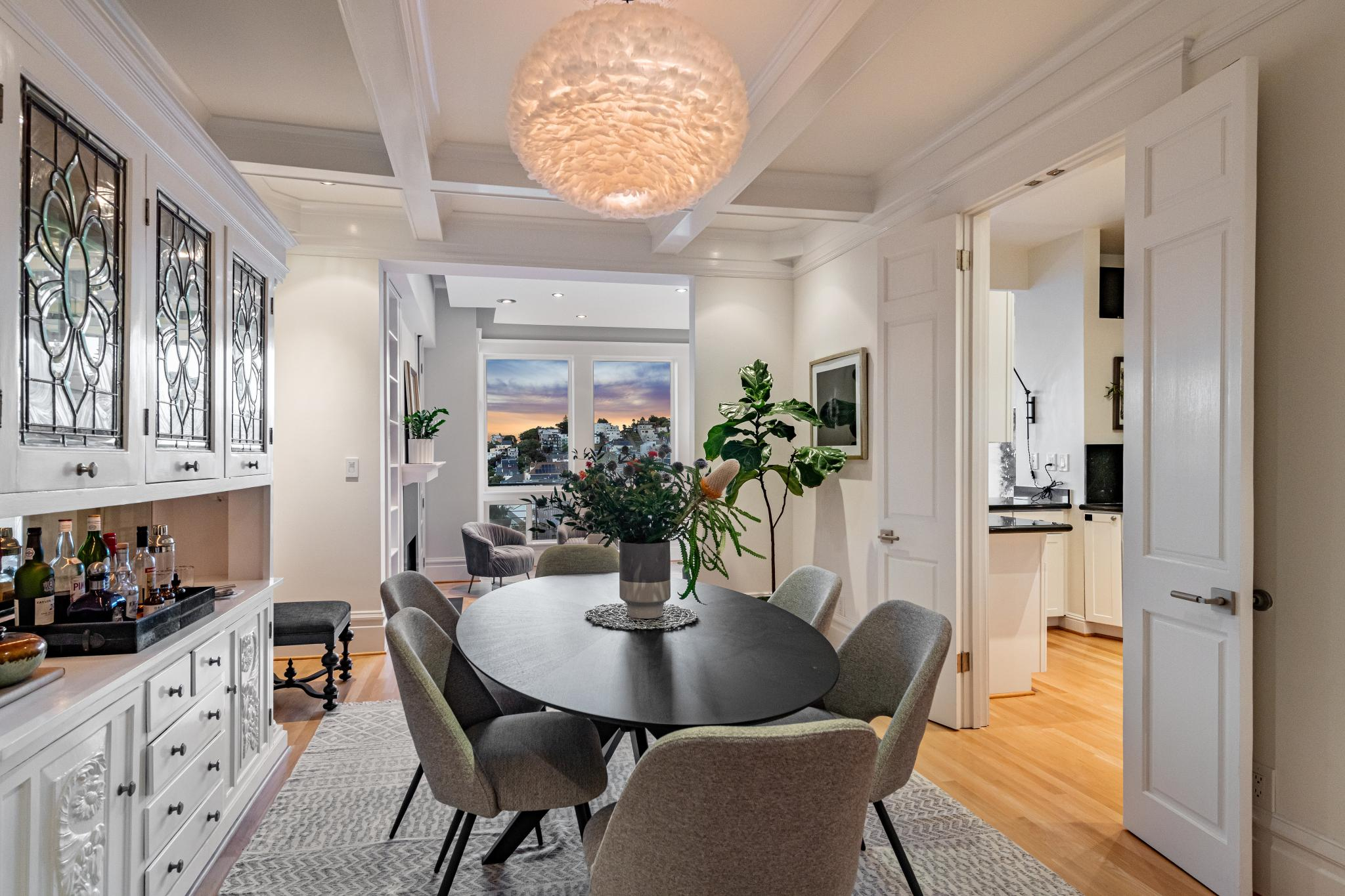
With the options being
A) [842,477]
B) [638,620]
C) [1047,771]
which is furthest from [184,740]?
[842,477]

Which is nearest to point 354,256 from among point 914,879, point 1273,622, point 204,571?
point 204,571

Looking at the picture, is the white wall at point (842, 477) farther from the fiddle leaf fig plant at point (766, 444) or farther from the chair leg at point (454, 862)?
the chair leg at point (454, 862)

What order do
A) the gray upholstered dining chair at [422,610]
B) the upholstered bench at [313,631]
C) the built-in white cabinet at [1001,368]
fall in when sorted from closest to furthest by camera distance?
the gray upholstered dining chair at [422,610] → the upholstered bench at [313,631] → the built-in white cabinet at [1001,368]

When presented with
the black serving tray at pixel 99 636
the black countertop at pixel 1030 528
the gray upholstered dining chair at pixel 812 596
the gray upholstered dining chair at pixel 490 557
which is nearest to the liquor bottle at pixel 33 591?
the black serving tray at pixel 99 636

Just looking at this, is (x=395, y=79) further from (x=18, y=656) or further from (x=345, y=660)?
(x=345, y=660)

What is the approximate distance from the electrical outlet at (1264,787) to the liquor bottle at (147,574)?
3.22 meters

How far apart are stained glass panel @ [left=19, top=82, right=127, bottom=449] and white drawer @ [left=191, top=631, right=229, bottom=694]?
730 mm

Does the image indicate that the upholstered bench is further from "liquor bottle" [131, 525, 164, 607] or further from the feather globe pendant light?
the feather globe pendant light

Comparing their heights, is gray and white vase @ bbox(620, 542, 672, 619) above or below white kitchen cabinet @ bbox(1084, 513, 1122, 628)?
above

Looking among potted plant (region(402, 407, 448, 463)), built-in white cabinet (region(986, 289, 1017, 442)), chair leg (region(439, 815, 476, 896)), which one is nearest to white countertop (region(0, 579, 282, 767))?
chair leg (region(439, 815, 476, 896))

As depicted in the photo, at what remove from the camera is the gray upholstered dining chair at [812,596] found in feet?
8.08

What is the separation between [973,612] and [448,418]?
6.03m

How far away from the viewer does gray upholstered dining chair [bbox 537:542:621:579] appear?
344 cm

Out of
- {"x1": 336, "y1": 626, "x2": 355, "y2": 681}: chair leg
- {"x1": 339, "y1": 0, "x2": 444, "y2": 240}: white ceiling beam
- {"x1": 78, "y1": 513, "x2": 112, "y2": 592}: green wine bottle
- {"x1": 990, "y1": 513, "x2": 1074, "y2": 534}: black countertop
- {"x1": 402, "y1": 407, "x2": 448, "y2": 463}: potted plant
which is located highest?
{"x1": 339, "y1": 0, "x2": 444, "y2": 240}: white ceiling beam
